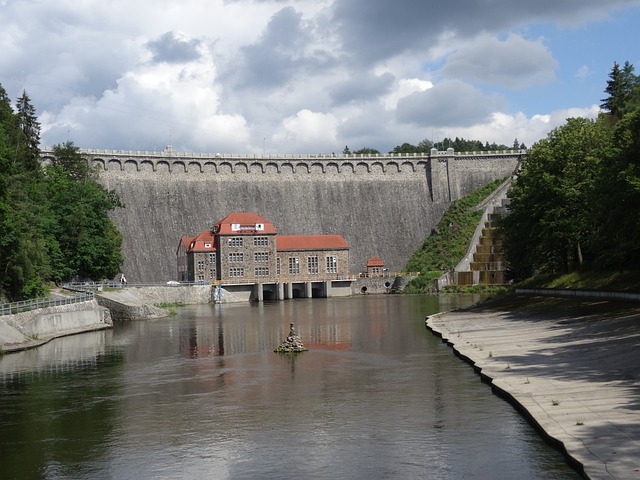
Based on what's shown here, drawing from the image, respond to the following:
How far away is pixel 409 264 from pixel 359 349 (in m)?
79.8

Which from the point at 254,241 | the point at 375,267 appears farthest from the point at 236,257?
the point at 375,267

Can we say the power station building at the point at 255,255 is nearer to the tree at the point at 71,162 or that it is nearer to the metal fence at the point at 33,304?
the tree at the point at 71,162

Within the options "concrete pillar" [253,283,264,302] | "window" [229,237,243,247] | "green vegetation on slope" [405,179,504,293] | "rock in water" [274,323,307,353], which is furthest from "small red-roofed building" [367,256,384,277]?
"rock in water" [274,323,307,353]

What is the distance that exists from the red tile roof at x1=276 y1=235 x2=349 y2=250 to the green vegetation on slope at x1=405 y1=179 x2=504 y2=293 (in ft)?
38.9

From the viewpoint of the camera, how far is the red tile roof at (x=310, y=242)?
4348 inches

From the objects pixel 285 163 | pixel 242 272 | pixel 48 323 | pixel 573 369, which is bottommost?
pixel 573 369

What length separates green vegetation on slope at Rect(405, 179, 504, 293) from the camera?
110250 millimetres

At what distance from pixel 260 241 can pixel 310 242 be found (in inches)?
312

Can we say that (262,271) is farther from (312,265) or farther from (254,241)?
(312,265)

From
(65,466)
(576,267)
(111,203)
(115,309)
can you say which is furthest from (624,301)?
(111,203)

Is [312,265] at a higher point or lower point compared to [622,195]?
lower

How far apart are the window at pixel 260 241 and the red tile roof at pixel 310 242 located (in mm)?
2213

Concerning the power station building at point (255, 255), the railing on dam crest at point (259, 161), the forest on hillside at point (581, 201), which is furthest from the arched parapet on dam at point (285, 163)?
the forest on hillside at point (581, 201)

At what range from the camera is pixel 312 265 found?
111375 millimetres
